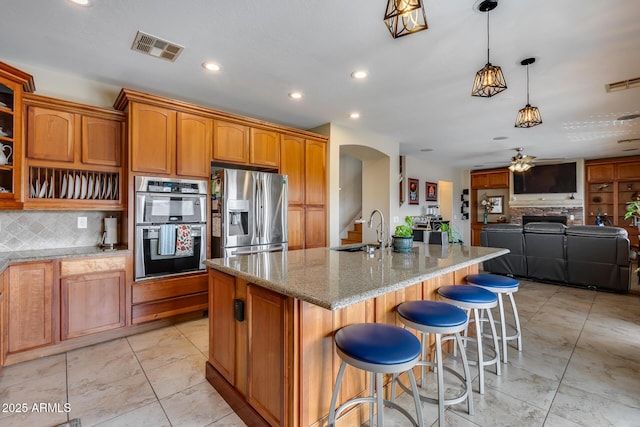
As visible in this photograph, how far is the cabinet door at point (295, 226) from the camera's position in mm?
4234

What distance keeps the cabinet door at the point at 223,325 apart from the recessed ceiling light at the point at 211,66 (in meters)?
1.99

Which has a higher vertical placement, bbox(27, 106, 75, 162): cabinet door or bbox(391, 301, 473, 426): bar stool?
bbox(27, 106, 75, 162): cabinet door

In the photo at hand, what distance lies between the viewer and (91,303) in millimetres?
2771

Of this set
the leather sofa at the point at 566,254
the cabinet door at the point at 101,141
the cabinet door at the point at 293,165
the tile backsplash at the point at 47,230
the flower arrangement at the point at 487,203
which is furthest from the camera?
the flower arrangement at the point at 487,203

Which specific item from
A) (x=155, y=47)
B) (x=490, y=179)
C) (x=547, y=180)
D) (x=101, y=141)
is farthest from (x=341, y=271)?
(x=490, y=179)

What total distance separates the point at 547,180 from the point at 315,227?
7855mm

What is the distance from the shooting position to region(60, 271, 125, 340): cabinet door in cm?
265

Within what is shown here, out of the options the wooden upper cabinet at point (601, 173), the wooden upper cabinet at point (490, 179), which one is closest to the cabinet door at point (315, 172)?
the wooden upper cabinet at point (490, 179)

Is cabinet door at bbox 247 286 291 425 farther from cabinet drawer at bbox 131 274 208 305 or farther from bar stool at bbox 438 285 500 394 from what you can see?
cabinet drawer at bbox 131 274 208 305

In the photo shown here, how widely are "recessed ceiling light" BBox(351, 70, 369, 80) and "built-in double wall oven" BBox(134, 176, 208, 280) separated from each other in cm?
206

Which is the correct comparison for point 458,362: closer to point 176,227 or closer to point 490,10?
point 490,10

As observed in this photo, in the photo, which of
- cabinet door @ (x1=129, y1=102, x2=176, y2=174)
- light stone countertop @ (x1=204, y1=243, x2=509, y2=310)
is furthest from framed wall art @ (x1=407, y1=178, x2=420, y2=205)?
cabinet door @ (x1=129, y1=102, x2=176, y2=174)

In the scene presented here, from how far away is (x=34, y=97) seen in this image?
2.68 metres

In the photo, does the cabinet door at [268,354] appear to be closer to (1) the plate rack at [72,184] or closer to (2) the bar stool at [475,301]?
(2) the bar stool at [475,301]
